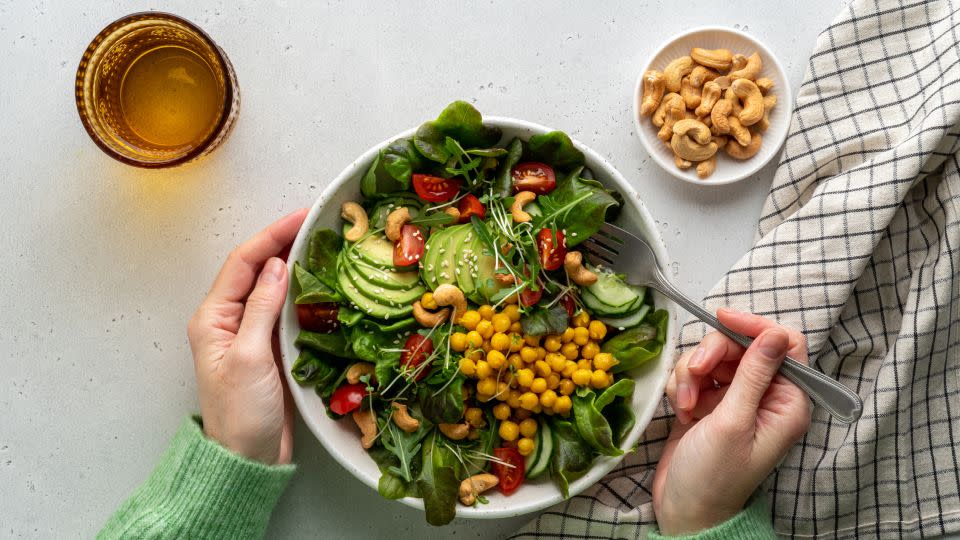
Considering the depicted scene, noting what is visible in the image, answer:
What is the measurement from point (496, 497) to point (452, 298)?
50 centimetres

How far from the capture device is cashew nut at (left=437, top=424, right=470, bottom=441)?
6.27 ft

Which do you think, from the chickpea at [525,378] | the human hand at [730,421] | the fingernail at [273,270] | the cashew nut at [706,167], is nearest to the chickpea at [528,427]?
the chickpea at [525,378]

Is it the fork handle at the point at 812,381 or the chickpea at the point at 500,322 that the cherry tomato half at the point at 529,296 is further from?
the fork handle at the point at 812,381

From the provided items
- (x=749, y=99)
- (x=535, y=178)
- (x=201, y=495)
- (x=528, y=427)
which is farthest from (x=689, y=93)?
(x=201, y=495)

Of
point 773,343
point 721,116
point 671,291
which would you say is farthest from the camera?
point 721,116

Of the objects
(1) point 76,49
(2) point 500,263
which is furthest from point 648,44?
(1) point 76,49

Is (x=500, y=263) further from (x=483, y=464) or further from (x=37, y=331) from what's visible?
(x=37, y=331)

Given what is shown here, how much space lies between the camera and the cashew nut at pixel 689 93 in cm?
214

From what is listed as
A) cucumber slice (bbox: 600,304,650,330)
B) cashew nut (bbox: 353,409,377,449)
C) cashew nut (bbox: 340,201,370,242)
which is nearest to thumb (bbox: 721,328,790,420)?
cucumber slice (bbox: 600,304,650,330)

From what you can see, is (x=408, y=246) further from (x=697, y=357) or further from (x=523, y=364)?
(x=697, y=357)

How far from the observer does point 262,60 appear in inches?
85.7

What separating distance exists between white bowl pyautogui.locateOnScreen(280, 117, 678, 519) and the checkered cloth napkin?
9.3 inches

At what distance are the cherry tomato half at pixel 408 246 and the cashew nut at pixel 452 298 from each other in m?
0.09

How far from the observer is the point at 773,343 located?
5.76 ft
